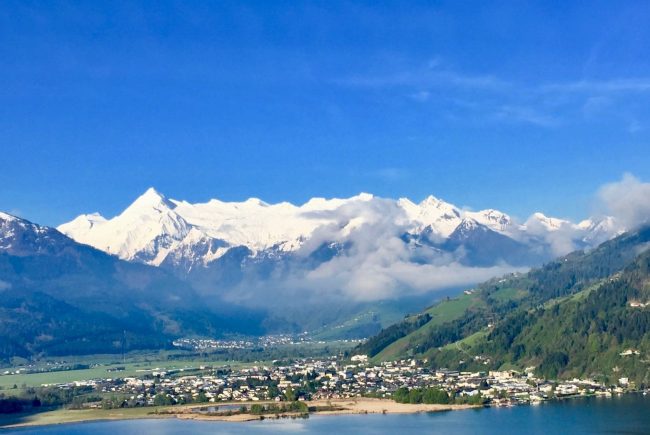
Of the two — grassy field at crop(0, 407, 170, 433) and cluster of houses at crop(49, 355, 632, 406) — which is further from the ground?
cluster of houses at crop(49, 355, 632, 406)

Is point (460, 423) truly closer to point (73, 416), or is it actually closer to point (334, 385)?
point (334, 385)

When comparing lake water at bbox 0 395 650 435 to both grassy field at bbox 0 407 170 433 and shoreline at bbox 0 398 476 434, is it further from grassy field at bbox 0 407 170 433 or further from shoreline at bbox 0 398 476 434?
grassy field at bbox 0 407 170 433

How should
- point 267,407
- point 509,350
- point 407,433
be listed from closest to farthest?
point 407,433
point 267,407
point 509,350

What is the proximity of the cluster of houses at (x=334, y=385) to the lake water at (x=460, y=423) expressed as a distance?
11.4 meters

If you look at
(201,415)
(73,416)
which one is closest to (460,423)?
(201,415)

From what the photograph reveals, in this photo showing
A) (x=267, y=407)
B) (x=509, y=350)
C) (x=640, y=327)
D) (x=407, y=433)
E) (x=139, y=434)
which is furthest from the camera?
(x=509, y=350)

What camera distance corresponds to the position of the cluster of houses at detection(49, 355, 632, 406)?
14812 cm

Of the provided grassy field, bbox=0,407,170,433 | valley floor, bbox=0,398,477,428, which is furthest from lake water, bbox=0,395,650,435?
grassy field, bbox=0,407,170,433

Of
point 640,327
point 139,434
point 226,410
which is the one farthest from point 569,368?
point 139,434

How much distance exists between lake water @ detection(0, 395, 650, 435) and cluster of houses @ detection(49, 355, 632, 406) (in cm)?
1142

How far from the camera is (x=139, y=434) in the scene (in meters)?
116

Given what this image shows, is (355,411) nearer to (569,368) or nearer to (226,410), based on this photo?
(226,410)

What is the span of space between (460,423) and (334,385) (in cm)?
5353

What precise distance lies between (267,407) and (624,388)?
51.5 metres
